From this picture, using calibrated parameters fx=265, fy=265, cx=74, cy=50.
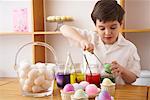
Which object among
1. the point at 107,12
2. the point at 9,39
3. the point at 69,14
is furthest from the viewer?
the point at 9,39

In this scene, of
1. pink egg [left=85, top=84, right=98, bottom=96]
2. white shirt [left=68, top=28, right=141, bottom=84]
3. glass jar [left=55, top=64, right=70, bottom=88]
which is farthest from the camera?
white shirt [left=68, top=28, right=141, bottom=84]

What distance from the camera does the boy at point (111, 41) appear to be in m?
1.62

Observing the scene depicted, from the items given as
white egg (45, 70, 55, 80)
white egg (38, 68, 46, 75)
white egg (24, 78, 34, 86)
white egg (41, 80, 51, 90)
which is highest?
white egg (38, 68, 46, 75)

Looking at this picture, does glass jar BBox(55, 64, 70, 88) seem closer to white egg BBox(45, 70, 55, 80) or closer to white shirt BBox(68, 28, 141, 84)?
white egg BBox(45, 70, 55, 80)

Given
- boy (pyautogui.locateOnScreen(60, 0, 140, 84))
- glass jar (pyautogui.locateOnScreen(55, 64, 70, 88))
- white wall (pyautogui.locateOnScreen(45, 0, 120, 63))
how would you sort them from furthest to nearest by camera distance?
white wall (pyautogui.locateOnScreen(45, 0, 120, 63))
boy (pyautogui.locateOnScreen(60, 0, 140, 84))
glass jar (pyautogui.locateOnScreen(55, 64, 70, 88))

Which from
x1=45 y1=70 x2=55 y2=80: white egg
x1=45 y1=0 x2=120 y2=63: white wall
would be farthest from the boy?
x1=45 y1=0 x2=120 y2=63: white wall

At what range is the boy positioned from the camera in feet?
5.32

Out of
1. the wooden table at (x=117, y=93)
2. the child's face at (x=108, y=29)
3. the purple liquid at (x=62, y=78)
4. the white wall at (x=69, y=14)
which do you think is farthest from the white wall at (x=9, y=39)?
the purple liquid at (x=62, y=78)

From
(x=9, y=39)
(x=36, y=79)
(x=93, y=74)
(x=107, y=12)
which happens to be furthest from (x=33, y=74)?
(x=9, y=39)

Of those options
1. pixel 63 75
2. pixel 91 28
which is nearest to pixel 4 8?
pixel 91 28

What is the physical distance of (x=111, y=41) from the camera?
5.91 ft

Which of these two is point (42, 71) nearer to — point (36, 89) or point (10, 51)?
point (36, 89)

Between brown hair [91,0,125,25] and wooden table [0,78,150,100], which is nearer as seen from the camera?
wooden table [0,78,150,100]

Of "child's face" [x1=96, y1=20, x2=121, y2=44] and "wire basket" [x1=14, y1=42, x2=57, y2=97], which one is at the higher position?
"child's face" [x1=96, y1=20, x2=121, y2=44]
